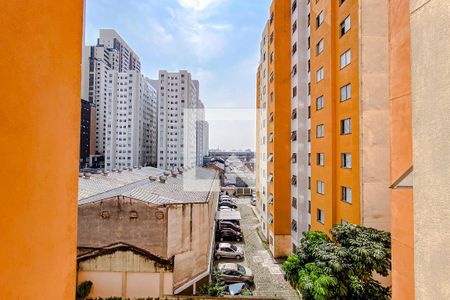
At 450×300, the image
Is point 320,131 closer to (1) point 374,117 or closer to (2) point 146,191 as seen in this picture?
(1) point 374,117

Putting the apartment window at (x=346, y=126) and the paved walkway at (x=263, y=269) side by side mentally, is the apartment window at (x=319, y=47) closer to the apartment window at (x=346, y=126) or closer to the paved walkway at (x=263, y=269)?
the apartment window at (x=346, y=126)

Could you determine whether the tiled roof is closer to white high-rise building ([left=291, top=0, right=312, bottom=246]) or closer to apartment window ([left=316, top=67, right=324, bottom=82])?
white high-rise building ([left=291, top=0, right=312, bottom=246])

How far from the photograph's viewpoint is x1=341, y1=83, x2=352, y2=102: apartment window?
36.7 ft

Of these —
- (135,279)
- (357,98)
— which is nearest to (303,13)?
(357,98)

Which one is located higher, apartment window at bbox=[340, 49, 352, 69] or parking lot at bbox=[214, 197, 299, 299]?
apartment window at bbox=[340, 49, 352, 69]

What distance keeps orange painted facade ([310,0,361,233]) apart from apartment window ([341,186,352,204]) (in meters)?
0.18

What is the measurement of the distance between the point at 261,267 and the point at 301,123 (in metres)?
9.74

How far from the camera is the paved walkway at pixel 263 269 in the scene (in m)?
13.2

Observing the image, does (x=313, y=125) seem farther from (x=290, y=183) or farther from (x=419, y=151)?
(x=419, y=151)

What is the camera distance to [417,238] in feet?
7.47

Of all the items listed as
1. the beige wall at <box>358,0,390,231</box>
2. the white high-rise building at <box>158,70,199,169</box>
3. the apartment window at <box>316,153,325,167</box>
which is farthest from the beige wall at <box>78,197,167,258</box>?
the white high-rise building at <box>158,70,199,169</box>

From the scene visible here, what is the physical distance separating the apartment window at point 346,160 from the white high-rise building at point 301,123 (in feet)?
13.2

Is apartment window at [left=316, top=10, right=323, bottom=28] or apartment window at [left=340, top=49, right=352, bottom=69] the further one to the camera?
apartment window at [left=316, top=10, right=323, bottom=28]

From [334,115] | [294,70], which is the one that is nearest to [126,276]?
[334,115]
